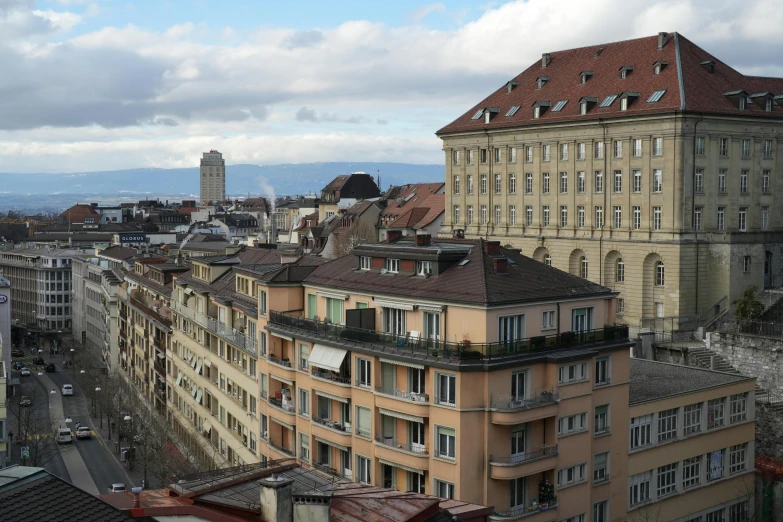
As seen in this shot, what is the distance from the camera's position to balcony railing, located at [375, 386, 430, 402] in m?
42.8

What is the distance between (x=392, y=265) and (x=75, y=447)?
2014 inches

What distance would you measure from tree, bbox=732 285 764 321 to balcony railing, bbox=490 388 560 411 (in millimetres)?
33564

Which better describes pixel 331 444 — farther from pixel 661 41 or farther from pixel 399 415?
pixel 661 41

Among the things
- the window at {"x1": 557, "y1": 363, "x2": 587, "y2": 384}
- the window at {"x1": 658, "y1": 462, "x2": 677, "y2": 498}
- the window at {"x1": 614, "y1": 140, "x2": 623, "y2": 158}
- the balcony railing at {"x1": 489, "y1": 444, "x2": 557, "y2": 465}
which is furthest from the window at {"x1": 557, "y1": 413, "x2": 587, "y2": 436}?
the window at {"x1": 614, "y1": 140, "x2": 623, "y2": 158}

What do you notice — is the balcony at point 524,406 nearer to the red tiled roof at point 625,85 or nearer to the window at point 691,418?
the window at point 691,418

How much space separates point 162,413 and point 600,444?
50.4 m

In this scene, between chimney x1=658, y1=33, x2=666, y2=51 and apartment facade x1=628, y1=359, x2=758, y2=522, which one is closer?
apartment facade x1=628, y1=359, x2=758, y2=522

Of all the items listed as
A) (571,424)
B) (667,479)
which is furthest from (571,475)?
(667,479)

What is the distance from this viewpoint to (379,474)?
44438 mm

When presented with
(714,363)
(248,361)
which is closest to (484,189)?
(714,363)

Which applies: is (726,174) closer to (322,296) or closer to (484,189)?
(484,189)

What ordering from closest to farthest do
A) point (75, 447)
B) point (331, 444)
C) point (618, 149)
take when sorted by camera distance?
1. point (331, 444)
2. point (618, 149)
3. point (75, 447)

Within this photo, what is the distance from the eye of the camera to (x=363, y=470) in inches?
1794

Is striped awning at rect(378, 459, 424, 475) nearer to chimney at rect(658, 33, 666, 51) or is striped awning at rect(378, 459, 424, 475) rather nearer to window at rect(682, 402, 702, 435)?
window at rect(682, 402, 702, 435)
